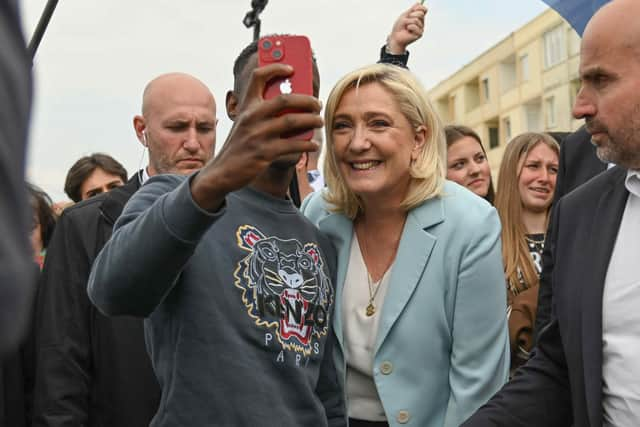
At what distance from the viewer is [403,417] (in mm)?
2834

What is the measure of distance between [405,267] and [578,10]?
103 inches

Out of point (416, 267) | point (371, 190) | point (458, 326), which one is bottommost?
point (458, 326)

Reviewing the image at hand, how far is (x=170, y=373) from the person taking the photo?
88.1 inches

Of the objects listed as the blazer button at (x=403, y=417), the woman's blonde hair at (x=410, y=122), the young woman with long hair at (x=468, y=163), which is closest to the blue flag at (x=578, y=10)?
the young woman with long hair at (x=468, y=163)

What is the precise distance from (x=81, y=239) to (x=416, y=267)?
1.46 metres

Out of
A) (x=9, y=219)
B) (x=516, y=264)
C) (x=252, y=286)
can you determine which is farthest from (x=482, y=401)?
(x=9, y=219)

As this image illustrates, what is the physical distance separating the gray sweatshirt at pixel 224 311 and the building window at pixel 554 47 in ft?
142

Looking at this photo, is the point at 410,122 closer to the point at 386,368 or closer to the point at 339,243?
the point at 339,243

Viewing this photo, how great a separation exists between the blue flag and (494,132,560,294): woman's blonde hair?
70cm

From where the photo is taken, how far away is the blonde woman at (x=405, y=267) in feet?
9.55

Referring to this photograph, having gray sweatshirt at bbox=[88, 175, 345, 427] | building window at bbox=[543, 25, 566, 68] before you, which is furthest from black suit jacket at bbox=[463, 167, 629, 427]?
building window at bbox=[543, 25, 566, 68]

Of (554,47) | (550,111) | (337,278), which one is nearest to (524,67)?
(550,111)

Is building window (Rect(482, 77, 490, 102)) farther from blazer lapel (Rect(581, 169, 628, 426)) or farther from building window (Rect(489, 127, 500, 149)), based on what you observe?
blazer lapel (Rect(581, 169, 628, 426))

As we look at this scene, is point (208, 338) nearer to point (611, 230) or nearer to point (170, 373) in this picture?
point (170, 373)
